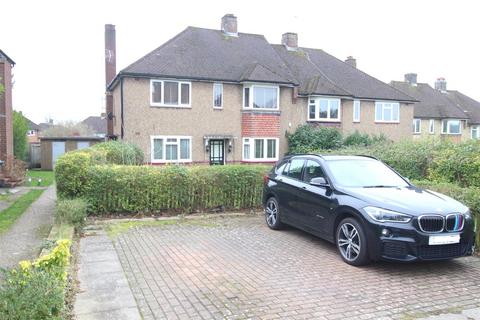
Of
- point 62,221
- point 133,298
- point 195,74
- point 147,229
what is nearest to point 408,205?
point 133,298

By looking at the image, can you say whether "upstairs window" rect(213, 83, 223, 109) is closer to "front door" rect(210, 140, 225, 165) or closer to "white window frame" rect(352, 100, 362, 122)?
"front door" rect(210, 140, 225, 165)

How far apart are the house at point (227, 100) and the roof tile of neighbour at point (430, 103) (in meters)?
11.2

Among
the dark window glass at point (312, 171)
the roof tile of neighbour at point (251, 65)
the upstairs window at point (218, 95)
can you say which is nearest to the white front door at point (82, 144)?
the roof tile of neighbour at point (251, 65)

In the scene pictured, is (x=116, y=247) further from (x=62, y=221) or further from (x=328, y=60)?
(x=328, y=60)

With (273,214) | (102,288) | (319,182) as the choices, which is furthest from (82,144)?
(102,288)

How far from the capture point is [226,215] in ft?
32.9

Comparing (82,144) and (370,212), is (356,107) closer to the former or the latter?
(82,144)

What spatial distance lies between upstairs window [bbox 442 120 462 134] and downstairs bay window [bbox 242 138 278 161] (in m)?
22.7

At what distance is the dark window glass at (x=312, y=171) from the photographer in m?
7.24

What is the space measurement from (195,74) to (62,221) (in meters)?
14.6

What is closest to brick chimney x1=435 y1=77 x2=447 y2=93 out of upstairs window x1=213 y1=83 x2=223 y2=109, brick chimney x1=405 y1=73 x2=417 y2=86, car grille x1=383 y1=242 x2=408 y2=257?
brick chimney x1=405 y1=73 x2=417 y2=86

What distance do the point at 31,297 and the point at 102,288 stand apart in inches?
61.0

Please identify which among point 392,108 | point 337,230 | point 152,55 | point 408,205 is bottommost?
Answer: point 337,230

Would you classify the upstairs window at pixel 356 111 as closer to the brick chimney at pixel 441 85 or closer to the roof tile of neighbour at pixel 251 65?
the roof tile of neighbour at pixel 251 65
